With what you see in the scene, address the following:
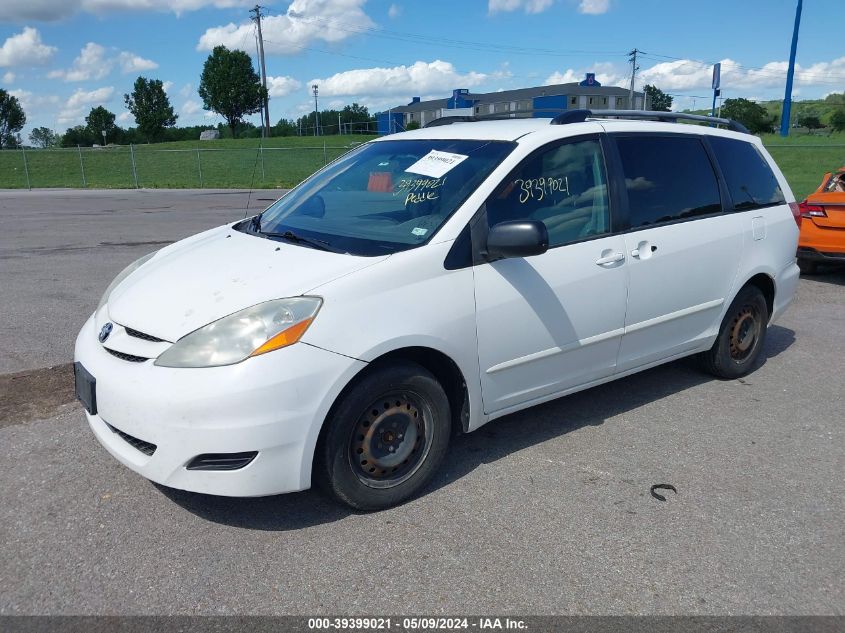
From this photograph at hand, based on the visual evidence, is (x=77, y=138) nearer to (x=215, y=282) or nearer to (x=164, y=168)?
(x=164, y=168)

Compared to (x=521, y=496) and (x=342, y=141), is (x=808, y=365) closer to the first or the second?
(x=521, y=496)

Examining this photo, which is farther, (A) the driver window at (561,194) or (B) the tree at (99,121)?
(B) the tree at (99,121)

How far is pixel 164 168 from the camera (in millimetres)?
40625

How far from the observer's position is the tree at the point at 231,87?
8925 centimetres

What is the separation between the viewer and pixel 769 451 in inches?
161

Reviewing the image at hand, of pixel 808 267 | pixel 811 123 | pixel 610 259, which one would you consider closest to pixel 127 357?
pixel 610 259

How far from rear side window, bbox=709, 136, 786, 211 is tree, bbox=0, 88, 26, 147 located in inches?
4072

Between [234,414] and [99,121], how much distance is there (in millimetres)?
108607

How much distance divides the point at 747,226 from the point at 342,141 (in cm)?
6099

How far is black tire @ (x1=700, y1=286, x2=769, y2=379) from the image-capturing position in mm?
5141

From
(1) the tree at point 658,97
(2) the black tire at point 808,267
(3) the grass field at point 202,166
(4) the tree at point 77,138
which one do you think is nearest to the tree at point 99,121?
(4) the tree at point 77,138

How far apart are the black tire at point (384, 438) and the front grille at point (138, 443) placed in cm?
71

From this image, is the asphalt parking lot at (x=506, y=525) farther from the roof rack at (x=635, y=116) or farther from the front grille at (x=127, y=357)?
the roof rack at (x=635, y=116)

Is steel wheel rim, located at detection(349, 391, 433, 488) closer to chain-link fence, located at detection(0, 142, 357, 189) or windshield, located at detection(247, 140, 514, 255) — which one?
windshield, located at detection(247, 140, 514, 255)
